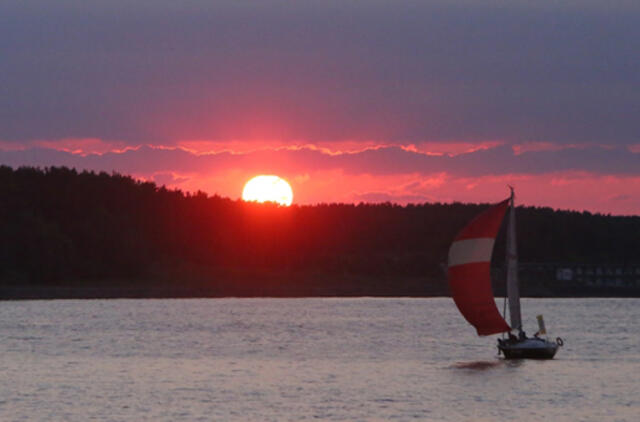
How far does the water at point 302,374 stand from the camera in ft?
157

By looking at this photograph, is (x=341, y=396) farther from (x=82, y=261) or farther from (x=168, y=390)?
(x=82, y=261)

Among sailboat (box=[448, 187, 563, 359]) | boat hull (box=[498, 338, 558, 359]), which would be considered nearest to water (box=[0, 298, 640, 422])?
boat hull (box=[498, 338, 558, 359])

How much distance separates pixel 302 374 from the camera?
2495 inches

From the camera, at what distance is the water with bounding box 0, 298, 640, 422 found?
157 feet

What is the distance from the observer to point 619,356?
251 feet

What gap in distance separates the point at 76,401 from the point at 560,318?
91727 mm

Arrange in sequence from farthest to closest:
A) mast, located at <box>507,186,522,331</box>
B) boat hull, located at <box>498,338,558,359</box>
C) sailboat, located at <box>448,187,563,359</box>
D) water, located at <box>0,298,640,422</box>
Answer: boat hull, located at <box>498,338,558,359</box> < mast, located at <box>507,186,522,331</box> < sailboat, located at <box>448,187,563,359</box> < water, located at <box>0,298,640,422</box>

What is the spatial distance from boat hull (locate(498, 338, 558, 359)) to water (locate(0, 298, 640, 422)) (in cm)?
60

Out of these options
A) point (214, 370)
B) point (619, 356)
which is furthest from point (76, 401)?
point (619, 356)

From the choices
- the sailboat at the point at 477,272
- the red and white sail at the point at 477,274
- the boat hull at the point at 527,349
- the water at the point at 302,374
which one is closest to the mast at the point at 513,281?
the sailboat at the point at 477,272

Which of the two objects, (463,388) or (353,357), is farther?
(353,357)

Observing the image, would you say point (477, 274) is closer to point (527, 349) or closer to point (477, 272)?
point (477, 272)

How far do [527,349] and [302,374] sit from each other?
13.0m

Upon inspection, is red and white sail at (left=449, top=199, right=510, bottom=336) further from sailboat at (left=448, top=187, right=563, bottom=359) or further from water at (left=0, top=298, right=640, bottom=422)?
water at (left=0, top=298, right=640, bottom=422)
